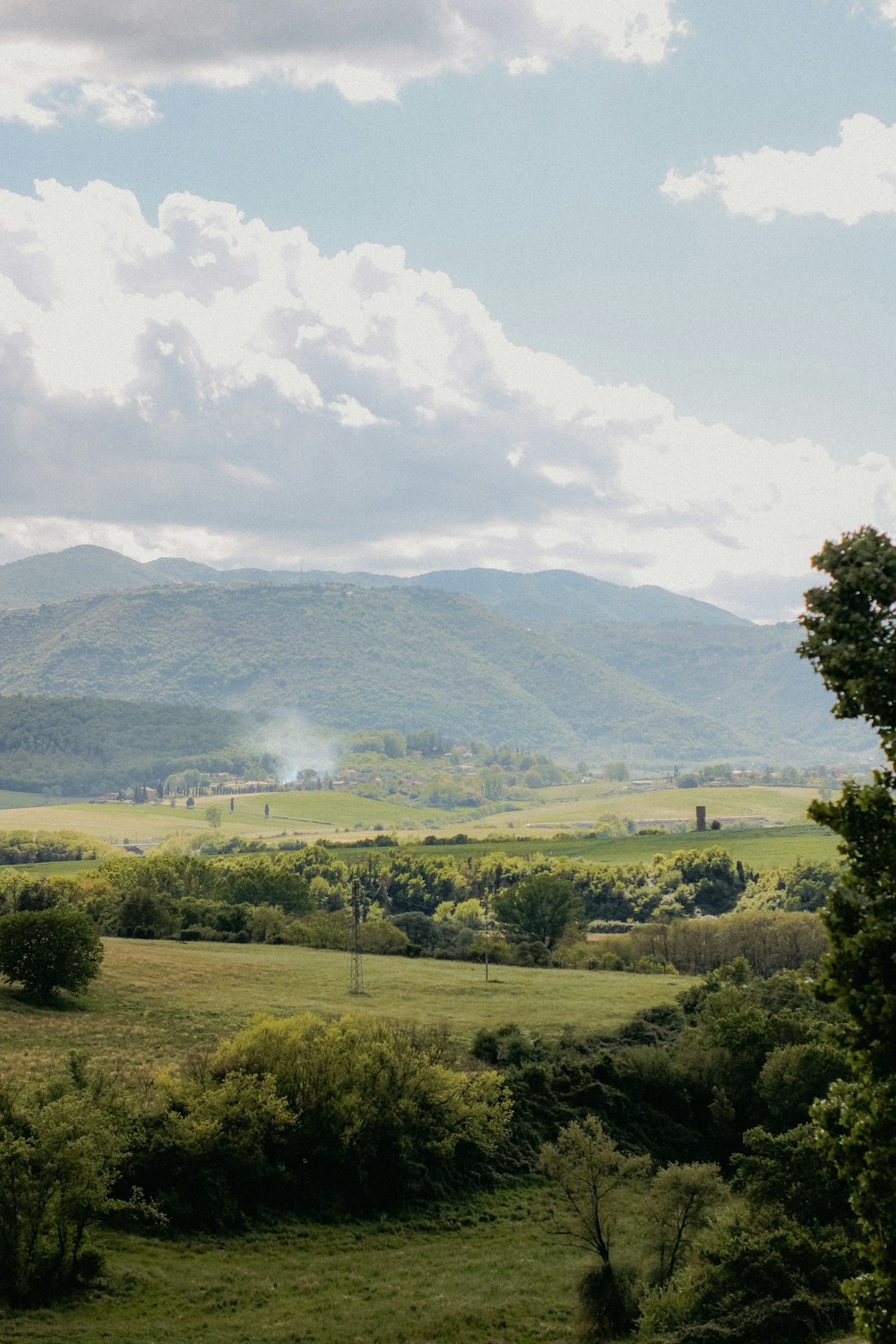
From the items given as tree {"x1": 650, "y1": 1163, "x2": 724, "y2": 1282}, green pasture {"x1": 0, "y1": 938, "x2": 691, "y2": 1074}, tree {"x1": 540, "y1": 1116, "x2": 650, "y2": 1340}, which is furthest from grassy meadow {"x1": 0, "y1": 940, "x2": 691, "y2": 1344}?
tree {"x1": 650, "y1": 1163, "x2": 724, "y2": 1282}

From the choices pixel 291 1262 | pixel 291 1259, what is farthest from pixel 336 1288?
pixel 291 1259

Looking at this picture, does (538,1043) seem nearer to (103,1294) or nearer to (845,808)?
(103,1294)

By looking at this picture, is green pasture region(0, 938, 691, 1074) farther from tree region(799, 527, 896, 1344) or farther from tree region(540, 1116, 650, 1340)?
tree region(799, 527, 896, 1344)

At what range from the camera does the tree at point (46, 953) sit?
Answer: 89.7 metres

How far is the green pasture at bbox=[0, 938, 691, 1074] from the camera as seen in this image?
7919 centimetres

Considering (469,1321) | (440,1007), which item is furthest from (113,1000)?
(469,1321)

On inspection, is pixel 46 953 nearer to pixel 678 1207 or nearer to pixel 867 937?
pixel 678 1207

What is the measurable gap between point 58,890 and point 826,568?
14350cm

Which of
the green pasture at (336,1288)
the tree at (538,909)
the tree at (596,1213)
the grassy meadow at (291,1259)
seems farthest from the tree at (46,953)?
the tree at (538,909)

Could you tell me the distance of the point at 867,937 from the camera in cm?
2041

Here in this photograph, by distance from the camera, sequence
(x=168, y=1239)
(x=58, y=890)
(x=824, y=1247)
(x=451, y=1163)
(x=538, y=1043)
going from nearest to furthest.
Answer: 1. (x=824, y=1247)
2. (x=168, y=1239)
3. (x=451, y=1163)
4. (x=538, y=1043)
5. (x=58, y=890)

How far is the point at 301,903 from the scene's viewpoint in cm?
18412

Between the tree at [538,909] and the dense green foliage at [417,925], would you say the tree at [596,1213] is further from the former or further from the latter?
the tree at [538,909]

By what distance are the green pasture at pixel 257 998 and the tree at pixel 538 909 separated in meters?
38.0
